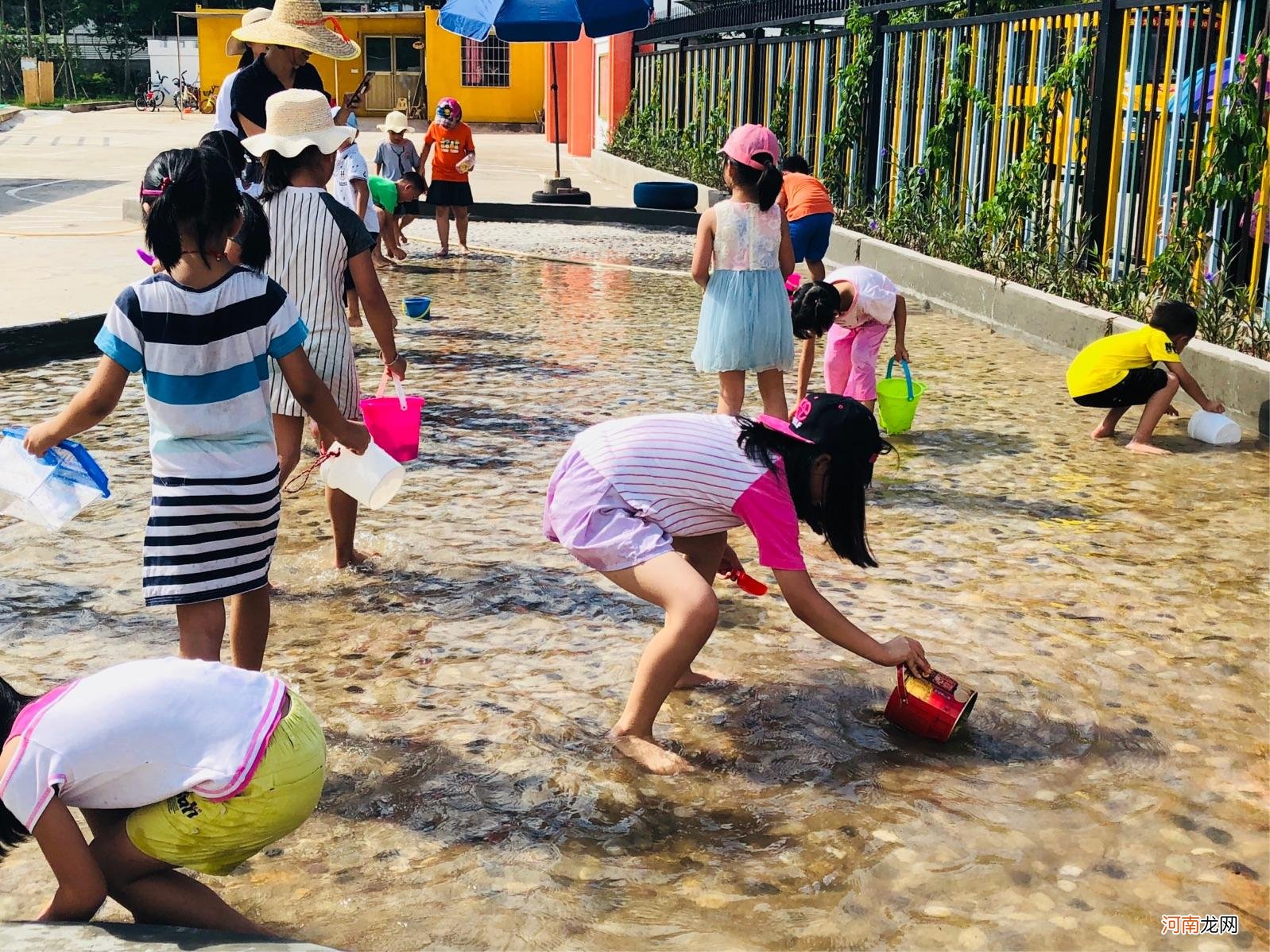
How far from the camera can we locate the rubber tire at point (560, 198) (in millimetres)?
20719

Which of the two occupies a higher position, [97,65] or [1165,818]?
[97,65]

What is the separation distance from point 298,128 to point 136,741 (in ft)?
9.24

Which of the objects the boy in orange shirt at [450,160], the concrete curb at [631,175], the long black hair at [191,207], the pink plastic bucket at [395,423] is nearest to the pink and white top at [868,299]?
the pink plastic bucket at [395,423]

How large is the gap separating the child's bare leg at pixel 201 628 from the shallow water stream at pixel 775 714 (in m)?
0.45

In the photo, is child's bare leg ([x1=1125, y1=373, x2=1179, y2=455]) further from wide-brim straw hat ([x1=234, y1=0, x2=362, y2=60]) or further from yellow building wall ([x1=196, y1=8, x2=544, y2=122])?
yellow building wall ([x1=196, y1=8, x2=544, y2=122])

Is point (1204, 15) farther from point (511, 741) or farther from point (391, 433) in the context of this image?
point (511, 741)

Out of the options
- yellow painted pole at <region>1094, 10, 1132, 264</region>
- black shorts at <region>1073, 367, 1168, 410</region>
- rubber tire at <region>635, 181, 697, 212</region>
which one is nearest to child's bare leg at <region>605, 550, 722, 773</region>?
black shorts at <region>1073, 367, 1168, 410</region>

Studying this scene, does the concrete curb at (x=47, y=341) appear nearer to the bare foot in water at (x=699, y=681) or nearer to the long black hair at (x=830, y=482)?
the bare foot in water at (x=699, y=681)

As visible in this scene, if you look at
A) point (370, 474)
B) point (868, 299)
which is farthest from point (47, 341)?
point (370, 474)

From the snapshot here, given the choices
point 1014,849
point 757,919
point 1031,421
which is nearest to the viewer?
point 757,919

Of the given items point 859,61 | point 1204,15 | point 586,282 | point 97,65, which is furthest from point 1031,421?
point 97,65

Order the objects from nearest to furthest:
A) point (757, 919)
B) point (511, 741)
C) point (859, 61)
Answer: point (757, 919), point (511, 741), point (859, 61)

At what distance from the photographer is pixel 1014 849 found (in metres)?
3.29

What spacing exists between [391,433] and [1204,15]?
23.1ft
